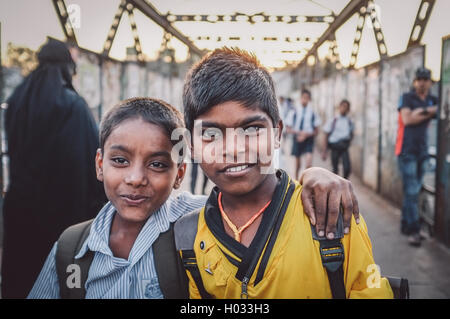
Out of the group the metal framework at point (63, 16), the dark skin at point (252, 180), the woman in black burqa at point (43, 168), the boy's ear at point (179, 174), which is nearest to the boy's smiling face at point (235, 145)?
the dark skin at point (252, 180)

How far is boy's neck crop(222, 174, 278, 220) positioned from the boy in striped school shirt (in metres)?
0.13

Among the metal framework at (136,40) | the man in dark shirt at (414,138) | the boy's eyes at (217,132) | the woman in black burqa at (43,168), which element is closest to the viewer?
the boy's eyes at (217,132)

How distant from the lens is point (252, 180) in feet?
3.90

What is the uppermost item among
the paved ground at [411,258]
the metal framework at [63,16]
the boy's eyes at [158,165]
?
the metal framework at [63,16]

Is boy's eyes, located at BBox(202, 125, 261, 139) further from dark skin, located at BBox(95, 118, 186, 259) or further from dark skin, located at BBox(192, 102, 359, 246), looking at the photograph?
dark skin, located at BBox(95, 118, 186, 259)

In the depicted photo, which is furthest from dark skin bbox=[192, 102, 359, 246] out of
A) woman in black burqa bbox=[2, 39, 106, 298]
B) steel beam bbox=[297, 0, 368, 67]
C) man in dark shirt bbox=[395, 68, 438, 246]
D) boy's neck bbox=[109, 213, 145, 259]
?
steel beam bbox=[297, 0, 368, 67]

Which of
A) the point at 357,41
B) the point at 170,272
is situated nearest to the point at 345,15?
the point at 357,41

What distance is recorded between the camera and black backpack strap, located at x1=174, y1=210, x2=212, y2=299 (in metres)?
1.18

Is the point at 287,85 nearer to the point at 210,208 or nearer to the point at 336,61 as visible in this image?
the point at 336,61

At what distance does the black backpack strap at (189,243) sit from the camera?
3.89 feet

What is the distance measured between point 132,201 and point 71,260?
1.07ft

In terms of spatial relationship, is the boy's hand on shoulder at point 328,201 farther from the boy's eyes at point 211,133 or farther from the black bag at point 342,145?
the black bag at point 342,145
